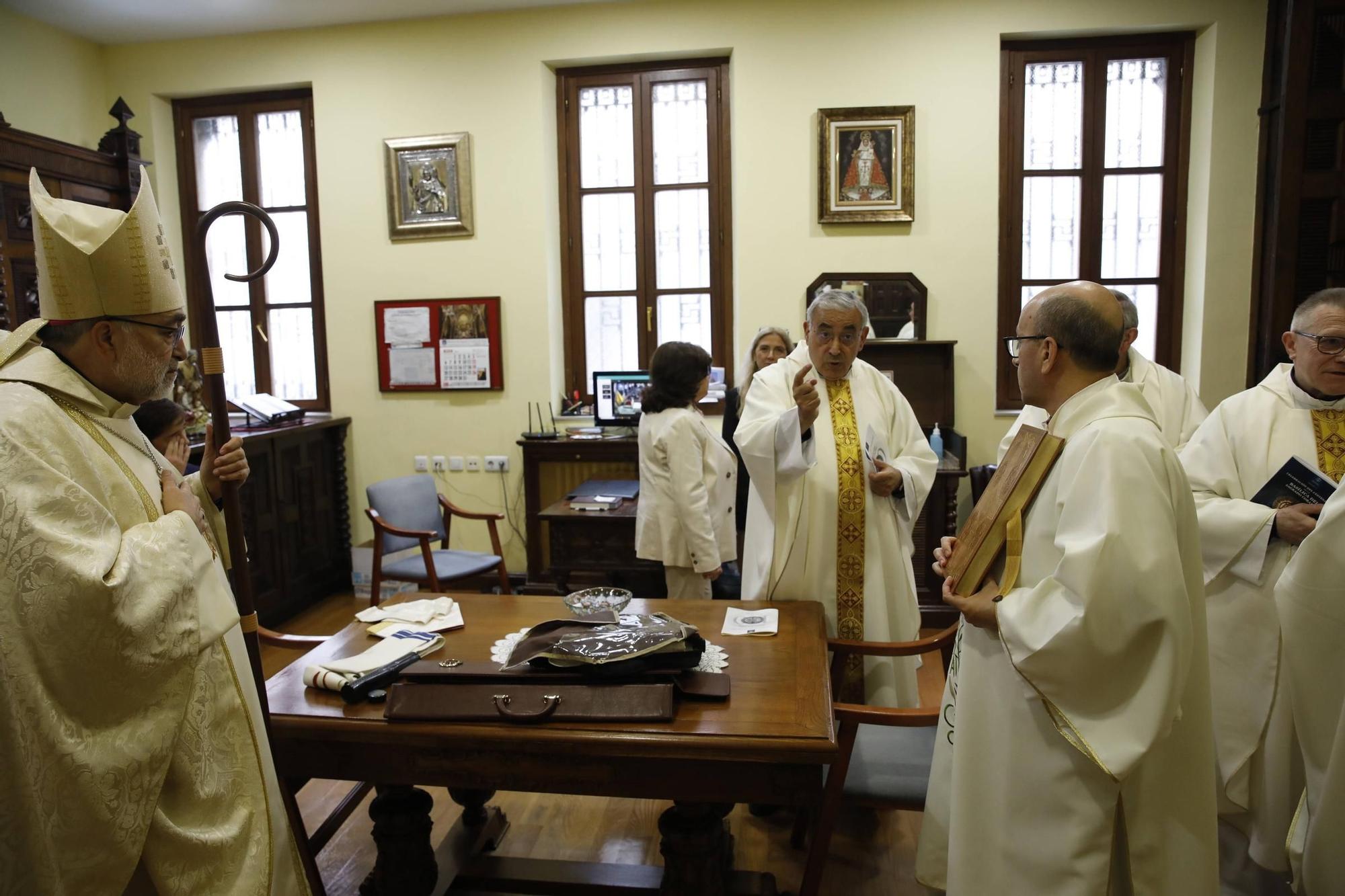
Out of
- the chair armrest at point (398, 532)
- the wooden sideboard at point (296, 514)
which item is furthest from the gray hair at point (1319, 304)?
the wooden sideboard at point (296, 514)

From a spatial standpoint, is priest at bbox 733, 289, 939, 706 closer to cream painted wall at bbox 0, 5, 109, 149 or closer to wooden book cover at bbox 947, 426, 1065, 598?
wooden book cover at bbox 947, 426, 1065, 598

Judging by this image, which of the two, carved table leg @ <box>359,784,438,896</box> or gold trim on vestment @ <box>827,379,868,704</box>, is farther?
gold trim on vestment @ <box>827,379,868,704</box>

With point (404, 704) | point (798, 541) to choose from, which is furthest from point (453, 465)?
point (404, 704)

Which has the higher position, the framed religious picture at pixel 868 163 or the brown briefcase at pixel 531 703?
the framed religious picture at pixel 868 163

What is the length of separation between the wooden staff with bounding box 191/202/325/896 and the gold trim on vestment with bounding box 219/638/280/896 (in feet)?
0.22

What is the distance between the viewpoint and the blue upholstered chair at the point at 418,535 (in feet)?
13.1

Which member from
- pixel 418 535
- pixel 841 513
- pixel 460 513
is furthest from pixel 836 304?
pixel 460 513

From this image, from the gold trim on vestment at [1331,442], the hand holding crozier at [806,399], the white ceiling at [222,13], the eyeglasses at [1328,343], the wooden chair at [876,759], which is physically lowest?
the wooden chair at [876,759]

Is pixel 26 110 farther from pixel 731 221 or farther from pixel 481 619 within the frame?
pixel 481 619

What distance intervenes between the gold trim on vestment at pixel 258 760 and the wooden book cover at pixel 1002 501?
1.39 m

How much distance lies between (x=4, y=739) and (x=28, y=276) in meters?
3.98

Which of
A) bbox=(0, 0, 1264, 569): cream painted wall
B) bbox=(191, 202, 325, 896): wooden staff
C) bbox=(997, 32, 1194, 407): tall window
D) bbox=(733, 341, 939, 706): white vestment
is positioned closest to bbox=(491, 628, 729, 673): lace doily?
bbox=(191, 202, 325, 896): wooden staff

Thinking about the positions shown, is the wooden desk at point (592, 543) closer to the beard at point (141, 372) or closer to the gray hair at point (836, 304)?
the gray hair at point (836, 304)

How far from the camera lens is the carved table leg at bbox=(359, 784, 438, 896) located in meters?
2.05
